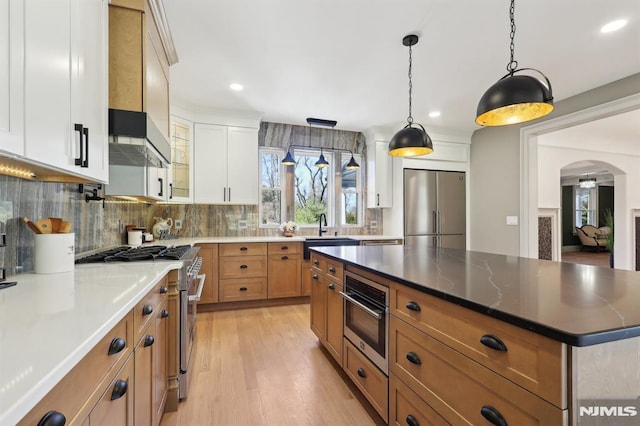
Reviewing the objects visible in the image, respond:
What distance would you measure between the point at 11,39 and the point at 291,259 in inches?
131

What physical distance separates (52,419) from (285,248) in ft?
11.1

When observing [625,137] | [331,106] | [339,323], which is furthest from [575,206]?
[339,323]

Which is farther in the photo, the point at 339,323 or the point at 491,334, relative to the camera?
the point at 339,323

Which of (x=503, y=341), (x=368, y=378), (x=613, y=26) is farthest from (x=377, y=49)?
(x=368, y=378)

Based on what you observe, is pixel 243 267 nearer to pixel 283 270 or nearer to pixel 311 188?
pixel 283 270

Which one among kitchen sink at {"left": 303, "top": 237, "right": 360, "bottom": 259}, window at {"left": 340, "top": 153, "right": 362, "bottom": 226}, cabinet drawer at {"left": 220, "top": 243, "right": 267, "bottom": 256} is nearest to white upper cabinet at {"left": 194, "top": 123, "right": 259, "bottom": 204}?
cabinet drawer at {"left": 220, "top": 243, "right": 267, "bottom": 256}

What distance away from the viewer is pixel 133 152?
1876 millimetres

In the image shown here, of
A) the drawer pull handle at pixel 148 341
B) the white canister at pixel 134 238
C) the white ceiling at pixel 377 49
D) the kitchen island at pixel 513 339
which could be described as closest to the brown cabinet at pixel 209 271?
the white canister at pixel 134 238

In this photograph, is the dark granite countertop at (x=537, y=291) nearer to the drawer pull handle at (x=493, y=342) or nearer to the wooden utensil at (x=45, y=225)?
the drawer pull handle at (x=493, y=342)

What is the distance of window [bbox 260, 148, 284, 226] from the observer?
14.9 ft

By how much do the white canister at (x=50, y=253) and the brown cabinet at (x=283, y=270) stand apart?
2.50 meters

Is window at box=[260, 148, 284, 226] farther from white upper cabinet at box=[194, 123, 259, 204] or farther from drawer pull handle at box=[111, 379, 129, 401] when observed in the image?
drawer pull handle at box=[111, 379, 129, 401]

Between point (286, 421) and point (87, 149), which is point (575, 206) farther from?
point (87, 149)

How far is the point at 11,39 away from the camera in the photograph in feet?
2.93
